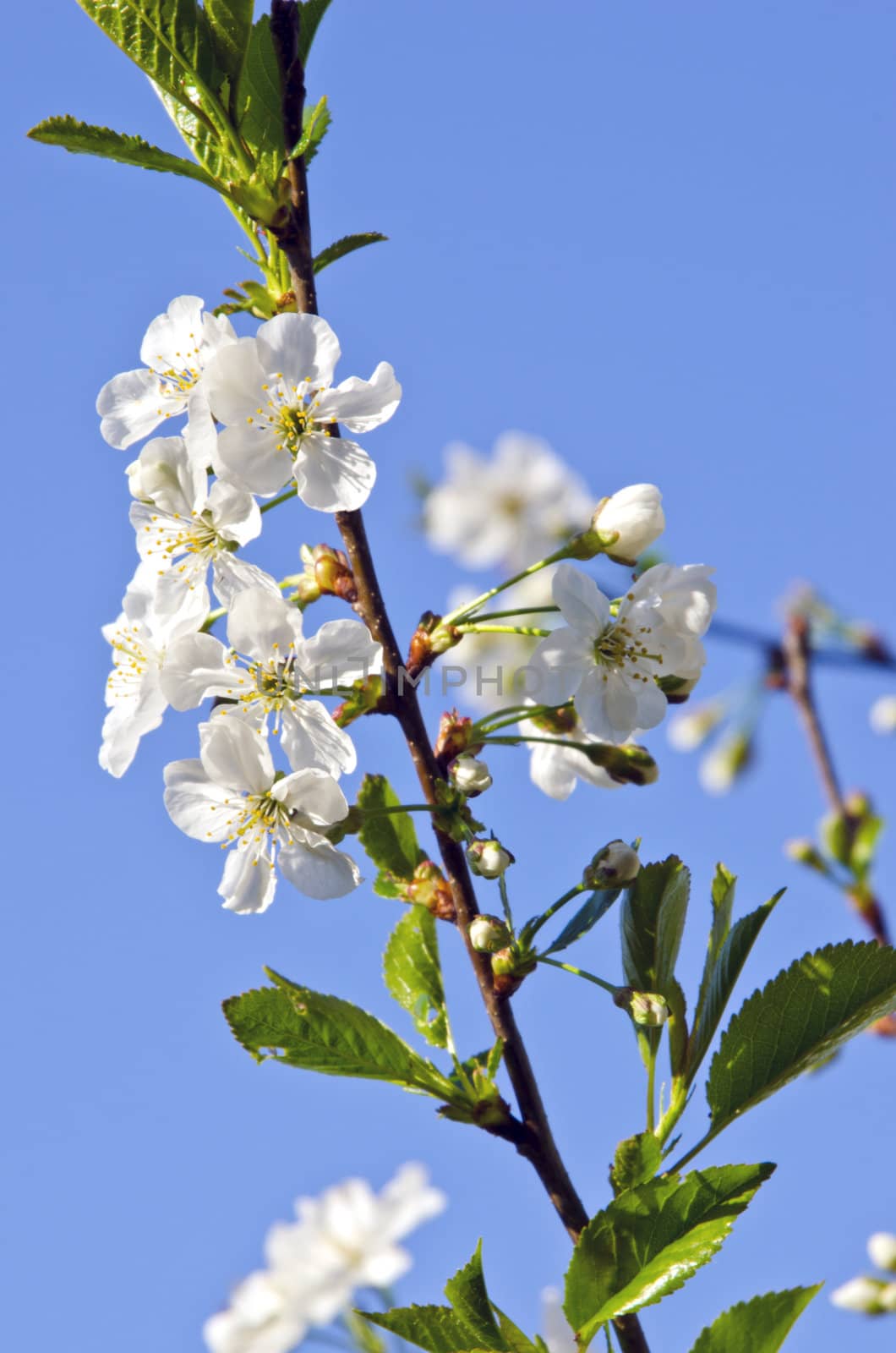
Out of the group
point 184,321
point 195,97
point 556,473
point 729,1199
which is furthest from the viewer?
point 556,473

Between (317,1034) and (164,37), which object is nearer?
(317,1034)

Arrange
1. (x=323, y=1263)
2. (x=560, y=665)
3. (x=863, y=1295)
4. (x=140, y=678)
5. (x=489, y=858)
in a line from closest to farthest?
(x=489, y=858) → (x=560, y=665) → (x=140, y=678) → (x=863, y=1295) → (x=323, y=1263)

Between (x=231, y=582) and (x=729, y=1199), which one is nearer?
(x=729, y=1199)

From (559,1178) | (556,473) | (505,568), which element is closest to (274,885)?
(559,1178)

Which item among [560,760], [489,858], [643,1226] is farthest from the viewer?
[560,760]

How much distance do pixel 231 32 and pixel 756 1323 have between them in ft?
6.41

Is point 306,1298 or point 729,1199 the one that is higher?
point 306,1298

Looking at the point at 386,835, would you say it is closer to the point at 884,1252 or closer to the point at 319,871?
the point at 319,871

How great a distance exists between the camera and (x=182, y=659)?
2.10 metres

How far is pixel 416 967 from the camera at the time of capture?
224 centimetres

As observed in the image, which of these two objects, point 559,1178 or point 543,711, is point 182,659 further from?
point 559,1178

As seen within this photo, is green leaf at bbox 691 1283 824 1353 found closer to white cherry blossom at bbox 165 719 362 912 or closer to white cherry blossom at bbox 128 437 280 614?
white cherry blossom at bbox 165 719 362 912

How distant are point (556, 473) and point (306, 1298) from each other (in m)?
3.94

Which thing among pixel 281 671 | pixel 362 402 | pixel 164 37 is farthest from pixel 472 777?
pixel 164 37
